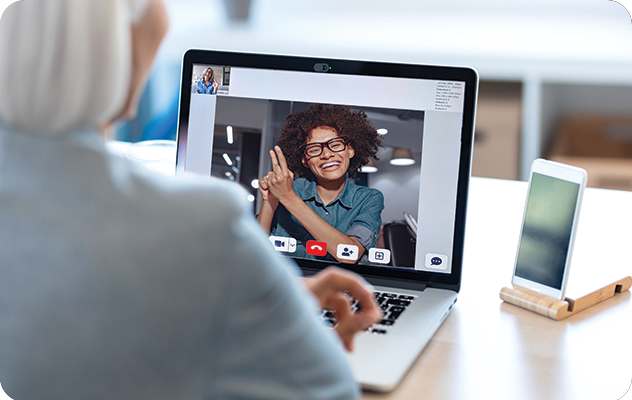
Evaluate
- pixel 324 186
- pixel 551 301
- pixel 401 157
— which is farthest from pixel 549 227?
pixel 324 186

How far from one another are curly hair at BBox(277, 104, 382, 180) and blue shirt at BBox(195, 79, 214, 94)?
0.14 m

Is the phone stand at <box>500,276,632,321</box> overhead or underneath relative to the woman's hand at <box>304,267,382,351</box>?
underneath

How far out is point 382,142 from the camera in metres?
0.84

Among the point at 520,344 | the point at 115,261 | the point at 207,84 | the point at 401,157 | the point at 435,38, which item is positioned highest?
the point at 435,38

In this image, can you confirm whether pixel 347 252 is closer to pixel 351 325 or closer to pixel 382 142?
pixel 382 142

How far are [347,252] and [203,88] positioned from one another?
0.36m

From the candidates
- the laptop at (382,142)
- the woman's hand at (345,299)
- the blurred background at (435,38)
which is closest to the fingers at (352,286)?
the woman's hand at (345,299)

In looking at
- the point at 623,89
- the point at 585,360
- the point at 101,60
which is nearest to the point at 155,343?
the point at 101,60

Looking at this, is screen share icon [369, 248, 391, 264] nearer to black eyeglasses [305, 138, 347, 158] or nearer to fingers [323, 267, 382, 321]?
black eyeglasses [305, 138, 347, 158]

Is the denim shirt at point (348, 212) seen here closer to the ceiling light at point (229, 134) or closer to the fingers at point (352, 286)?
the ceiling light at point (229, 134)

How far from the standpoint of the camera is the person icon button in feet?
2.79

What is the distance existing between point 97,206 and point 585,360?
57 centimetres

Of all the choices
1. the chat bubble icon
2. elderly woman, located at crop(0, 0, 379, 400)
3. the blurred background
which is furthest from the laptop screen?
the blurred background

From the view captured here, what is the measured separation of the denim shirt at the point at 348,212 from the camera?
0.84 m
